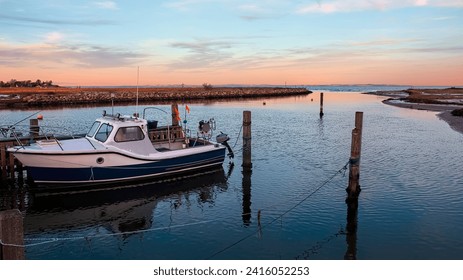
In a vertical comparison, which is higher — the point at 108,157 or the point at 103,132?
the point at 103,132

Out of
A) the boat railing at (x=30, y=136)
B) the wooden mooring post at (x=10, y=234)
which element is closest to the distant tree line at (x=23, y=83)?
the boat railing at (x=30, y=136)

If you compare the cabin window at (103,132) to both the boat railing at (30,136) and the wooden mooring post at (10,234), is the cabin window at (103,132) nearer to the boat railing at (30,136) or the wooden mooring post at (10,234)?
the boat railing at (30,136)

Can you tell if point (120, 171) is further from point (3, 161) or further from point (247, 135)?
point (247, 135)

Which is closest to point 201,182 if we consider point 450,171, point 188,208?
point 188,208

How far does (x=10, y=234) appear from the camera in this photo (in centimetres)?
615

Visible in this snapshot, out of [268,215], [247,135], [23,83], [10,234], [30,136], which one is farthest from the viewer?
[23,83]

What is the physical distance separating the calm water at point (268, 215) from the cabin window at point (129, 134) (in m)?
2.31

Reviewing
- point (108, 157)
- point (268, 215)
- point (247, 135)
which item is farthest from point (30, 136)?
point (268, 215)

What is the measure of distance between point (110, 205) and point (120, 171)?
214 centimetres

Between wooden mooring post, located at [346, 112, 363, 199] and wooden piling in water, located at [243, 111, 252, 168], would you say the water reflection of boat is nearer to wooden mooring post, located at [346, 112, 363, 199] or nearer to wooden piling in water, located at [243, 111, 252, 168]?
wooden piling in water, located at [243, 111, 252, 168]

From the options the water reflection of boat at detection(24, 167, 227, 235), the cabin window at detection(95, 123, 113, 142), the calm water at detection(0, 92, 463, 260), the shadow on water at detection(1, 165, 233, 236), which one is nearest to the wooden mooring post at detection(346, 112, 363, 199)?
the calm water at detection(0, 92, 463, 260)

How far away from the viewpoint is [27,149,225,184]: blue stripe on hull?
1609 centimetres

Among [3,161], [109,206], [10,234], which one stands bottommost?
[109,206]

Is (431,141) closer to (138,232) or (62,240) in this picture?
(138,232)
